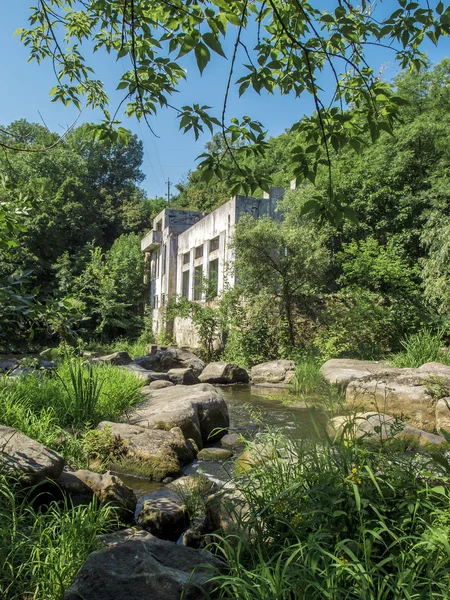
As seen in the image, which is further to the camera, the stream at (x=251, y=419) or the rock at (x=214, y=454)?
the rock at (x=214, y=454)

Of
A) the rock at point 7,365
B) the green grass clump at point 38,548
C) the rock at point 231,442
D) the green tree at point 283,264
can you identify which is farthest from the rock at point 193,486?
the green tree at point 283,264

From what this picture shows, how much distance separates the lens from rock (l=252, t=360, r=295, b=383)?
13203mm

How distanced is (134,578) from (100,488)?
2.05 m

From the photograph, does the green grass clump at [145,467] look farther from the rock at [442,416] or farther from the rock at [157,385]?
the rock at [442,416]

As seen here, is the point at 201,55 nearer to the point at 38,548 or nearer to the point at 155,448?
the point at 38,548

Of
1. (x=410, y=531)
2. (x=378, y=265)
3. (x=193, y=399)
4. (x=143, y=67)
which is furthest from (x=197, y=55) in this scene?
A: (x=378, y=265)

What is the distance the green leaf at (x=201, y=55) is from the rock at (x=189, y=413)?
187 inches

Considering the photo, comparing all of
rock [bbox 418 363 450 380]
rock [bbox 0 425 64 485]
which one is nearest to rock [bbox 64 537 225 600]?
rock [bbox 0 425 64 485]

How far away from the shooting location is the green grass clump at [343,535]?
7.09ft

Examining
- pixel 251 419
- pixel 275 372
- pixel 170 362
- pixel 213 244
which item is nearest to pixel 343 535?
pixel 251 419

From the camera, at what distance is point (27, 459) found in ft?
12.6

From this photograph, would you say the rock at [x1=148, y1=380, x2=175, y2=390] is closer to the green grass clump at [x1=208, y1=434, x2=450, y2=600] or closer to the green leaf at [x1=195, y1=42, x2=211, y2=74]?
the green grass clump at [x1=208, y1=434, x2=450, y2=600]

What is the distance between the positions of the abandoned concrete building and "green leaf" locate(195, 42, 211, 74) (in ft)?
39.2

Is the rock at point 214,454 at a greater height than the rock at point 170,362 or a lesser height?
lesser
